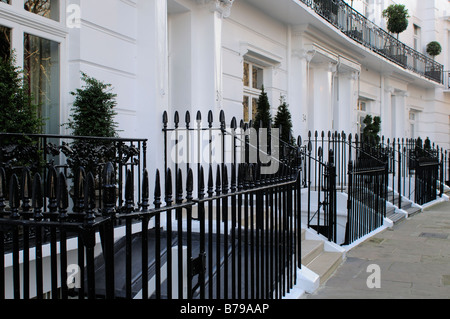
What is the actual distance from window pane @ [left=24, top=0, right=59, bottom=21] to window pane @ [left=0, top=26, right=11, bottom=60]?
1.28 feet

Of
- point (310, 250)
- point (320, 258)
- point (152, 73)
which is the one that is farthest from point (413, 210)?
point (152, 73)

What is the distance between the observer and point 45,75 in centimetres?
470

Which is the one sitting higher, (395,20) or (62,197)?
(395,20)

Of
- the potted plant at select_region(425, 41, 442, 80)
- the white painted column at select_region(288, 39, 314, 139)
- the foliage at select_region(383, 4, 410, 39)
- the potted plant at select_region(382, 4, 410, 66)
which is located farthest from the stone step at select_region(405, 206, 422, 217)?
the potted plant at select_region(425, 41, 442, 80)

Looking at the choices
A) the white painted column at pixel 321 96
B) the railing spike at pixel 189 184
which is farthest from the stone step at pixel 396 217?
the railing spike at pixel 189 184

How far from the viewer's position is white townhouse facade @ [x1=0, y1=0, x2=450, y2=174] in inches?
187

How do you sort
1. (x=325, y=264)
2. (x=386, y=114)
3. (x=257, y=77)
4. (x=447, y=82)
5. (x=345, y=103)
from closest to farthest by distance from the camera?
1. (x=325, y=264)
2. (x=257, y=77)
3. (x=345, y=103)
4. (x=386, y=114)
5. (x=447, y=82)

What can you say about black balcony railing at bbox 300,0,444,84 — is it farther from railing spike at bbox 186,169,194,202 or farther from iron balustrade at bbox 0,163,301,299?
railing spike at bbox 186,169,194,202

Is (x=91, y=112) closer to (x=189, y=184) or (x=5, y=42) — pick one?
(x=5, y=42)

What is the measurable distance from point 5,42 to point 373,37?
12.7m
